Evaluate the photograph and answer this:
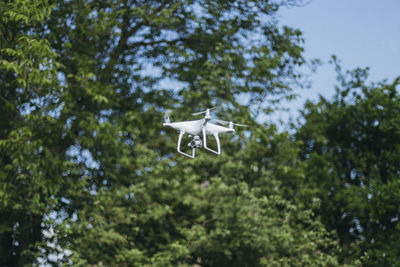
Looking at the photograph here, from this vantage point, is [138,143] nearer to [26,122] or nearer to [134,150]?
[134,150]

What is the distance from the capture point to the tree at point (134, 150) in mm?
10352

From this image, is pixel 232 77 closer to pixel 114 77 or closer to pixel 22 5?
pixel 114 77

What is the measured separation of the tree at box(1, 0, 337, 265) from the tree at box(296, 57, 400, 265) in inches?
105

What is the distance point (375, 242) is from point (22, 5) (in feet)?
34.0

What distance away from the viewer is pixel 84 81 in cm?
1045

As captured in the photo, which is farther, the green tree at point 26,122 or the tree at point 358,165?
the tree at point 358,165

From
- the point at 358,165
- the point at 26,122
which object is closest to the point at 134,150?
the point at 26,122

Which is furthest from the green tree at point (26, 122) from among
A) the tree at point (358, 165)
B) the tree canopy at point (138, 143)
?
the tree at point (358, 165)

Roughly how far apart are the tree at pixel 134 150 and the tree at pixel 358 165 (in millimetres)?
2673

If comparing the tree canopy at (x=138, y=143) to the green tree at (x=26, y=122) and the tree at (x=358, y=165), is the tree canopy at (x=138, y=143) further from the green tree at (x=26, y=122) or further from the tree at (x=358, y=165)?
the tree at (x=358, y=165)

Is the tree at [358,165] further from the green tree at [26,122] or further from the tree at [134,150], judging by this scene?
the green tree at [26,122]

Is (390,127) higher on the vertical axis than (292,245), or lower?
higher

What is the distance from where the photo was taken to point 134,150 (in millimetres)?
11117

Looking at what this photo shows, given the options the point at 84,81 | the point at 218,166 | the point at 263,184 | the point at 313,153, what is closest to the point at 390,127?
the point at 313,153
